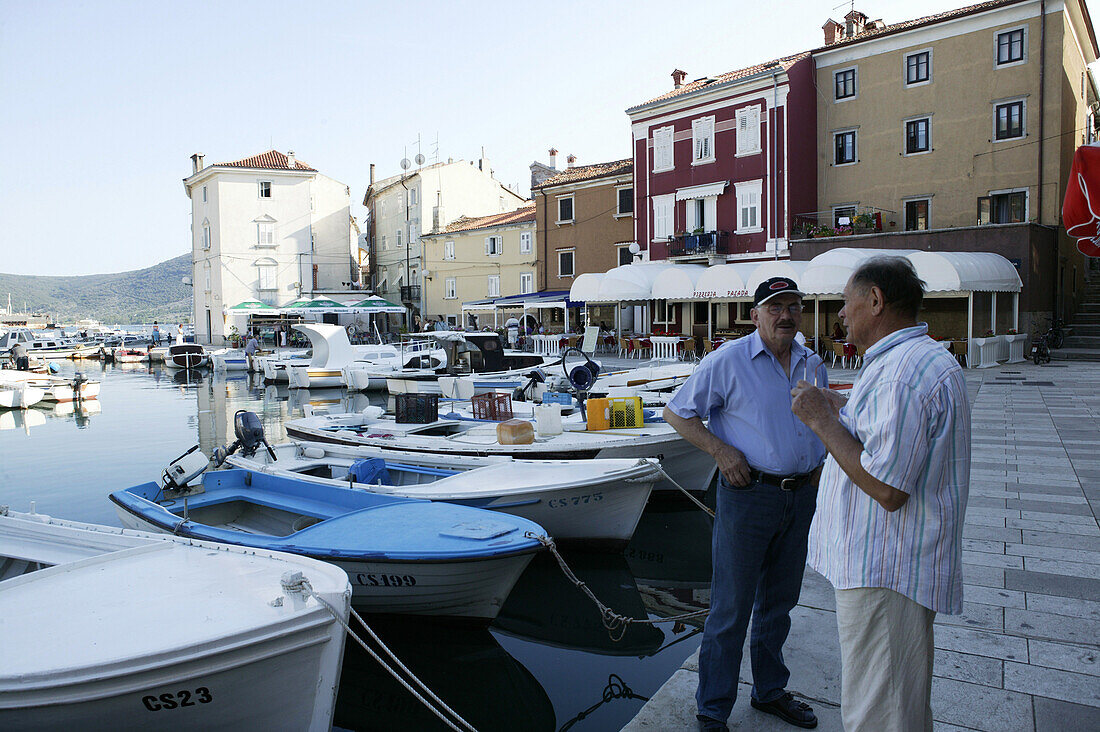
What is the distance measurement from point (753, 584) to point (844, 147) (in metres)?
27.6

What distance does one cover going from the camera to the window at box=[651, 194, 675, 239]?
3105 centimetres

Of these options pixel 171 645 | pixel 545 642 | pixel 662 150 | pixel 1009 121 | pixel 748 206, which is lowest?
pixel 545 642

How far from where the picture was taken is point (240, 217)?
50.1 meters

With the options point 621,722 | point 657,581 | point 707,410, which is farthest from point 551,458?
point 707,410

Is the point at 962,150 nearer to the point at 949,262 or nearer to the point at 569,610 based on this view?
the point at 949,262

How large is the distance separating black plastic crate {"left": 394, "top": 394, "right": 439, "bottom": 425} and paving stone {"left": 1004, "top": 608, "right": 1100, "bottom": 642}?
7924 millimetres

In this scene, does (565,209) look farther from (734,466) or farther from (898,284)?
(898,284)

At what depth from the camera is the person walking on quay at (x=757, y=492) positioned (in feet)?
10.6

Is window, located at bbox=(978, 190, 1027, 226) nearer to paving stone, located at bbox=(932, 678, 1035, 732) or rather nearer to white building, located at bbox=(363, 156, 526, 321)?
paving stone, located at bbox=(932, 678, 1035, 732)

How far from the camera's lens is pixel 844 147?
90.1 feet

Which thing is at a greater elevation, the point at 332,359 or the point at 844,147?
the point at 844,147

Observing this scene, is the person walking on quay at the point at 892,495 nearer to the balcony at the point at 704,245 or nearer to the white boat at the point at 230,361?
the balcony at the point at 704,245

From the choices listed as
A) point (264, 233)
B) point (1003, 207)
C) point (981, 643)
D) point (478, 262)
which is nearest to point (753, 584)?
point (981, 643)

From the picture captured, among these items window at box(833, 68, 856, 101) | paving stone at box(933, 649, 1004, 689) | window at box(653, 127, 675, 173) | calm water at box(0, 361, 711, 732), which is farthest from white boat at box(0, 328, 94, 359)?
paving stone at box(933, 649, 1004, 689)
